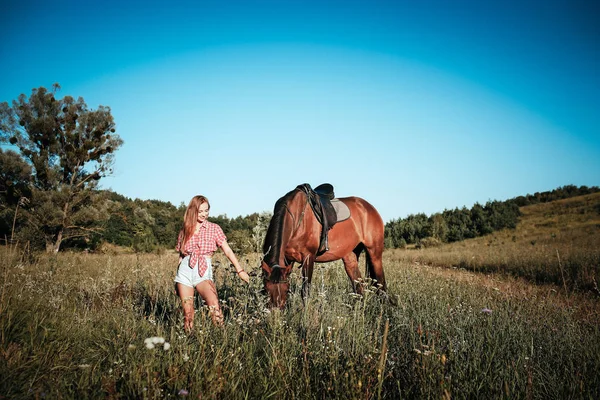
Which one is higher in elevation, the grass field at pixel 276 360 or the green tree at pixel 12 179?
the green tree at pixel 12 179

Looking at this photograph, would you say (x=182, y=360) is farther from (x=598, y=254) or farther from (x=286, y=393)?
(x=598, y=254)

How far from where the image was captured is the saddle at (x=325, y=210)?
5906 millimetres

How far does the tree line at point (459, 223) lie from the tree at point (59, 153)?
28764 millimetres

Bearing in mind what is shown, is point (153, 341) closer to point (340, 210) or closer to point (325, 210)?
point (325, 210)

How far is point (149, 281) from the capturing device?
6465 mm

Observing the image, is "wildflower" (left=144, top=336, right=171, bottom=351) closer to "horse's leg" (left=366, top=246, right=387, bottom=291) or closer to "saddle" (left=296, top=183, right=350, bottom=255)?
"saddle" (left=296, top=183, right=350, bottom=255)

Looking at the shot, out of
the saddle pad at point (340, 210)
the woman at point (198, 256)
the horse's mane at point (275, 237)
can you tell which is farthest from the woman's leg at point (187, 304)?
the saddle pad at point (340, 210)

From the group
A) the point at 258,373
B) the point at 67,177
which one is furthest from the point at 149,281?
the point at 67,177

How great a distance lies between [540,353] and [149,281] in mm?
6732

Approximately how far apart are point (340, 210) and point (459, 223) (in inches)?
1307

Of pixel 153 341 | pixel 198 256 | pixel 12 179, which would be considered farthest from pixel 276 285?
pixel 12 179

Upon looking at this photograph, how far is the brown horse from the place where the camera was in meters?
4.08

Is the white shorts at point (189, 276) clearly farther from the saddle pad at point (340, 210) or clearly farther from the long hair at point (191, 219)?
the saddle pad at point (340, 210)

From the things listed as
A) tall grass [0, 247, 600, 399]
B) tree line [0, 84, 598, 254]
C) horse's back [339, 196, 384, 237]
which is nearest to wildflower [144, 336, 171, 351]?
tall grass [0, 247, 600, 399]
